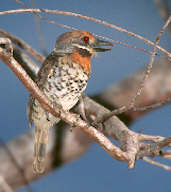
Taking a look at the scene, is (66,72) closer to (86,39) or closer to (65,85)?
(65,85)

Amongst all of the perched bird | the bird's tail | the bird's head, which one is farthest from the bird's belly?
the bird's tail

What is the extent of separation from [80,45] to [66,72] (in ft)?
0.71

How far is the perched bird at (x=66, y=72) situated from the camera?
1.89 m

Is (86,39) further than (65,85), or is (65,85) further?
(86,39)

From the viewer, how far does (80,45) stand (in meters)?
1.99

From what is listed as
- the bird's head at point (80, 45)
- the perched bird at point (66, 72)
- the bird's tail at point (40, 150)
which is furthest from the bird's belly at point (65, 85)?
the bird's tail at point (40, 150)

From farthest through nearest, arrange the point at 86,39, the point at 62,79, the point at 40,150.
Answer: the point at 40,150, the point at 86,39, the point at 62,79

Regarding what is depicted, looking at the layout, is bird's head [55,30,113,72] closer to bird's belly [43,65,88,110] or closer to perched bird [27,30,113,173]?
perched bird [27,30,113,173]

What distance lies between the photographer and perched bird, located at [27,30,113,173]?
1.89 m

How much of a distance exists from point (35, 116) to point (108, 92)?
1855mm

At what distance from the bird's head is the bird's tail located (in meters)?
0.54

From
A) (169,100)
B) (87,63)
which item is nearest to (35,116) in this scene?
(87,63)

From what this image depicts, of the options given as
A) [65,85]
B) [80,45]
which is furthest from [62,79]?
[80,45]

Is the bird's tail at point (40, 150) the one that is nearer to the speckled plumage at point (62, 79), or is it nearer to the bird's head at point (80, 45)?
the speckled plumage at point (62, 79)
